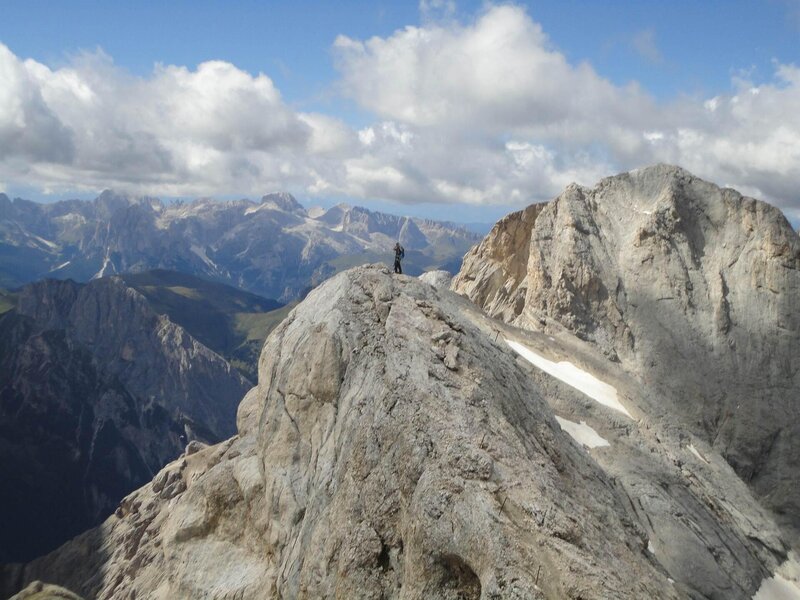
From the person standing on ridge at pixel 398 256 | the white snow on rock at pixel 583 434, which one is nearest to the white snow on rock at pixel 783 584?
the white snow on rock at pixel 583 434

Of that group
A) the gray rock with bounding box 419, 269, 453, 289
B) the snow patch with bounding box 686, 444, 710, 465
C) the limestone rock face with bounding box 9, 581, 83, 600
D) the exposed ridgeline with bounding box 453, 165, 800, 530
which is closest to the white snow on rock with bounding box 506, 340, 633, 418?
the exposed ridgeline with bounding box 453, 165, 800, 530

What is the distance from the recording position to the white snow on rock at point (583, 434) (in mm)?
29375

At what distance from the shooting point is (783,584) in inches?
1091

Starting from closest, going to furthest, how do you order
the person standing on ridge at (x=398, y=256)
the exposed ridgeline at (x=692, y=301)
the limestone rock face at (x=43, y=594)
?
the person standing on ridge at (x=398, y=256)
the exposed ridgeline at (x=692, y=301)
the limestone rock face at (x=43, y=594)

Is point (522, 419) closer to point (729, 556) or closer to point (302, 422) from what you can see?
point (302, 422)

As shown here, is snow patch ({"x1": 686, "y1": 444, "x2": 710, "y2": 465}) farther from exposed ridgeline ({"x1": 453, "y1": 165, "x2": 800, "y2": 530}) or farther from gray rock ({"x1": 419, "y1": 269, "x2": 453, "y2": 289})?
gray rock ({"x1": 419, "y1": 269, "x2": 453, "y2": 289})

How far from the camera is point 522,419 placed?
1989 centimetres

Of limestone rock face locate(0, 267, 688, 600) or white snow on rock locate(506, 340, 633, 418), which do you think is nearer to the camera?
limestone rock face locate(0, 267, 688, 600)

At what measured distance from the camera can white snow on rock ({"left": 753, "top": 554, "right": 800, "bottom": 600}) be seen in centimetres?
2587

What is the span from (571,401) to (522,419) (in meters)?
14.2

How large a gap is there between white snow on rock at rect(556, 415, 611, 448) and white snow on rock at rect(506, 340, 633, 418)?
13.9ft

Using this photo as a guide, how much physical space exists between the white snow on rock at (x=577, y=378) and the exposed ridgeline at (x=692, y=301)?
2.96 meters

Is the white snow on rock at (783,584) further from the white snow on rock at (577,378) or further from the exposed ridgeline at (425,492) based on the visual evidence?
the white snow on rock at (577,378)

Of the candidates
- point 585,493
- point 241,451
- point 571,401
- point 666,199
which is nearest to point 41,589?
point 241,451
